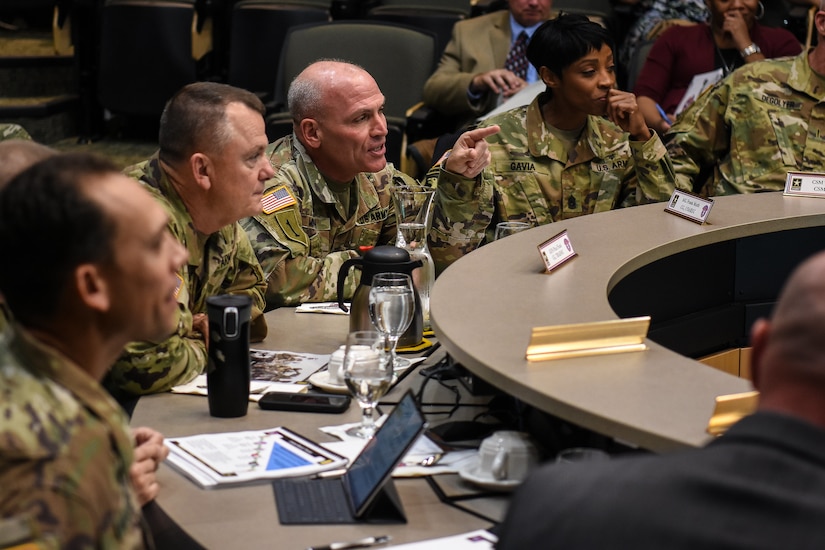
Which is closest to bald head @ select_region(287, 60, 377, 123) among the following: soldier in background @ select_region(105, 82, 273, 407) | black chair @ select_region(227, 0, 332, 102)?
soldier in background @ select_region(105, 82, 273, 407)

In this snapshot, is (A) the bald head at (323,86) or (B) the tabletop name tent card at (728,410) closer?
(B) the tabletop name tent card at (728,410)

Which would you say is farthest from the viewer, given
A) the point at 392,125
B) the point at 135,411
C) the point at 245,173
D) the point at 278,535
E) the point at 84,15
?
the point at 84,15

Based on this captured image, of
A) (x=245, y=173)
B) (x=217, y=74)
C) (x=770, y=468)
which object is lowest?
(x=217, y=74)

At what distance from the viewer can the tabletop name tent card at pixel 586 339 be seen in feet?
5.44

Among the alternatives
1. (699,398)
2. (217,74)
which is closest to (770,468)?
(699,398)

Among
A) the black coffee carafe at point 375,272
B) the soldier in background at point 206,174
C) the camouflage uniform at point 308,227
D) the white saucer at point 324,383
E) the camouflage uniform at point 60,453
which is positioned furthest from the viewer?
the camouflage uniform at point 308,227

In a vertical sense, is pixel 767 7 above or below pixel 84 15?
above

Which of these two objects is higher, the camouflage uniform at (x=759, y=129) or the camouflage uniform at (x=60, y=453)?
the camouflage uniform at (x=60, y=453)

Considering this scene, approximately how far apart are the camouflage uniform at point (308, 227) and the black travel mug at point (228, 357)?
717 mm

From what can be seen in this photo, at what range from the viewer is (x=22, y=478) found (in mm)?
1061

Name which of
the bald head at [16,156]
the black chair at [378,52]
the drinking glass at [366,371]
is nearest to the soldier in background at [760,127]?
the black chair at [378,52]

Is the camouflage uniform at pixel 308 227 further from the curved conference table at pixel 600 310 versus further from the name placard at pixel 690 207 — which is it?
the name placard at pixel 690 207

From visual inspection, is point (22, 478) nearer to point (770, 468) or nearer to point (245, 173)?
point (770, 468)

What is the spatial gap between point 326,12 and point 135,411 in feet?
11.9
